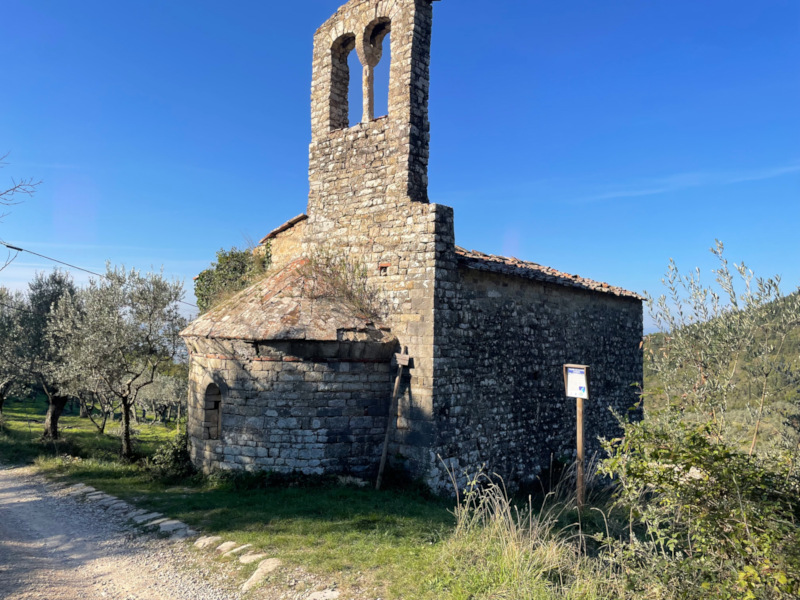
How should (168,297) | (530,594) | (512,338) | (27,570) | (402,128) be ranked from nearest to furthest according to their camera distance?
(530,594) < (27,570) < (402,128) < (512,338) < (168,297)

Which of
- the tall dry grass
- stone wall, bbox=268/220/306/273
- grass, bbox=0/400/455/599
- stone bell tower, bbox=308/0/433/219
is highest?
stone bell tower, bbox=308/0/433/219

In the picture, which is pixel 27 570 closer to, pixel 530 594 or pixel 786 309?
pixel 530 594

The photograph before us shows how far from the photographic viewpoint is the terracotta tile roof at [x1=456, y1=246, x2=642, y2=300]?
385 inches

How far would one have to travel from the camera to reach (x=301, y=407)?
9.00 m

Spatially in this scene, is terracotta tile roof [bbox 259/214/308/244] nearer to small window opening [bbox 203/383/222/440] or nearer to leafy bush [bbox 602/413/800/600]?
small window opening [bbox 203/383/222/440]

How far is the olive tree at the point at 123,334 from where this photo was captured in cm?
1232

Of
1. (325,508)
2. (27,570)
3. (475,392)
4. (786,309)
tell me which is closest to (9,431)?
(27,570)

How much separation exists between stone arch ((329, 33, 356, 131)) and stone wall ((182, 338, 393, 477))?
5115mm

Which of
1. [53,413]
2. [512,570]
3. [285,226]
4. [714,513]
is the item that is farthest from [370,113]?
[53,413]

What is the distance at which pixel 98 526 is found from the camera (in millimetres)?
7715

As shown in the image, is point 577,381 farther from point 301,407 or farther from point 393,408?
point 301,407

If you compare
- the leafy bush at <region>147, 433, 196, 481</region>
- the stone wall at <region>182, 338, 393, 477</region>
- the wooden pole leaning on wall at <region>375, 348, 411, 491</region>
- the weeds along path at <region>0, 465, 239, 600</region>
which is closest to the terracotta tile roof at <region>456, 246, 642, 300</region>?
the wooden pole leaning on wall at <region>375, 348, 411, 491</region>

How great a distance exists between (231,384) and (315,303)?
210cm

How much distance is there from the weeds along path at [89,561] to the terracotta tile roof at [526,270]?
6.38 meters
